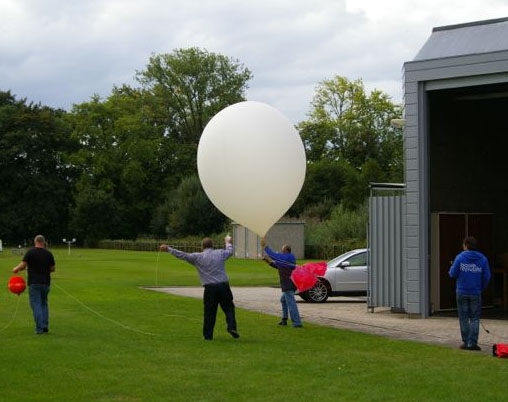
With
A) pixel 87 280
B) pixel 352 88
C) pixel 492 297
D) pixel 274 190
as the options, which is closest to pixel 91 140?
pixel 352 88

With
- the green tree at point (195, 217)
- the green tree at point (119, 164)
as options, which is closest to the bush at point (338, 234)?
the green tree at point (195, 217)

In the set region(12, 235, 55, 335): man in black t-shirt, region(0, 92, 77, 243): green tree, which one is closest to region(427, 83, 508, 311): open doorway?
region(12, 235, 55, 335): man in black t-shirt

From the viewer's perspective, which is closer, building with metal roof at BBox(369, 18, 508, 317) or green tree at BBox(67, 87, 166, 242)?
building with metal roof at BBox(369, 18, 508, 317)

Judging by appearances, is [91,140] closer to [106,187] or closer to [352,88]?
[106,187]

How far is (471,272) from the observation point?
12906 millimetres

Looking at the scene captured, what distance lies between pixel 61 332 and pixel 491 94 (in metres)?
10.5

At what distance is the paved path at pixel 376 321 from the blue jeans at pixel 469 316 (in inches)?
12.0

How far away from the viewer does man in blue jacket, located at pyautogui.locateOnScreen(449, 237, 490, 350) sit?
42.3 feet

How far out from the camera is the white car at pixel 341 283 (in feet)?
74.4

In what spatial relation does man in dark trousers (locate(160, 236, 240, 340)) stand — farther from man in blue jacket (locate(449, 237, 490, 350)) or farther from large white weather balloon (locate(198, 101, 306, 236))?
man in blue jacket (locate(449, 237, 490, 350))

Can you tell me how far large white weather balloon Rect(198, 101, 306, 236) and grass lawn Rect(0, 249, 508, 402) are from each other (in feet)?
7.01

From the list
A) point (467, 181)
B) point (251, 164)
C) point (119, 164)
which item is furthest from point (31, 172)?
point (251, 164)

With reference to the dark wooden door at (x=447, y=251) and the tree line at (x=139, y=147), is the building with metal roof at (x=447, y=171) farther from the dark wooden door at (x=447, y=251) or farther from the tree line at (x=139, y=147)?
the tree line at (x=139, y=147)

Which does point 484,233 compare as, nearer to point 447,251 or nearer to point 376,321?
point 447,251
